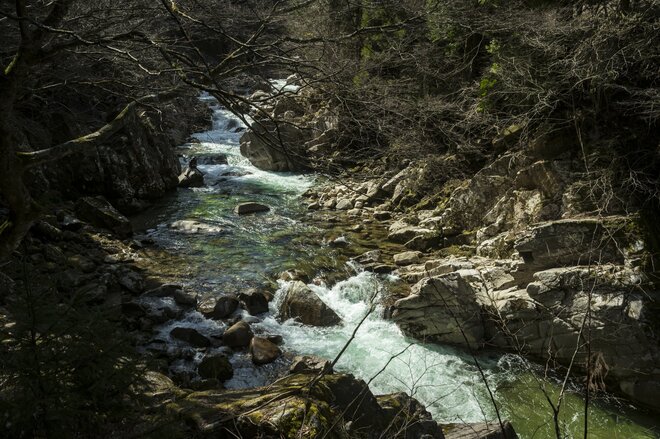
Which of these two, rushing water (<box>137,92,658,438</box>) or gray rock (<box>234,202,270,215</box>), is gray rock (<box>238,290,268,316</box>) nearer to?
rushing water (<box>137,92,658,438</box>)

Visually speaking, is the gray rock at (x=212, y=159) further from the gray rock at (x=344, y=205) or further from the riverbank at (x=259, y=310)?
the gray rock at (x=344, y=205)

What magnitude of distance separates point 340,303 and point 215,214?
5.79 m

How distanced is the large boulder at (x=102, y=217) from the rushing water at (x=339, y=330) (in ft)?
2.35

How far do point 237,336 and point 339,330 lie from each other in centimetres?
183

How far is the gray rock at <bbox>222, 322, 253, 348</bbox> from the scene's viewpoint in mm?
7111

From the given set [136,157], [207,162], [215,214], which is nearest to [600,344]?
[215,214]

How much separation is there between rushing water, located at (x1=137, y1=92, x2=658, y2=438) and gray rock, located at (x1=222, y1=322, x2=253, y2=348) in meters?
0.24

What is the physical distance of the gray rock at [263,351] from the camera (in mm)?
6750

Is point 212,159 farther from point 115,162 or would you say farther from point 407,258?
point 407,258

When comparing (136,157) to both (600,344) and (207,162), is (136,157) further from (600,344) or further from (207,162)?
(600,344)

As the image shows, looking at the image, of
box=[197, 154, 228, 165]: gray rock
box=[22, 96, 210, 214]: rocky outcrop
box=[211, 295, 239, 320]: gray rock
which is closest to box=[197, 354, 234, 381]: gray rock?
box=[211, 295, 239, 320]: gray rock

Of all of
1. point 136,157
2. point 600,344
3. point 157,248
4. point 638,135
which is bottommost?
point 600,344

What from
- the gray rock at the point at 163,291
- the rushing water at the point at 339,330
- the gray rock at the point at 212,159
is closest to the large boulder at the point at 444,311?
the rushing water at the point at 339,330

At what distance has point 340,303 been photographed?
28.6 feet
